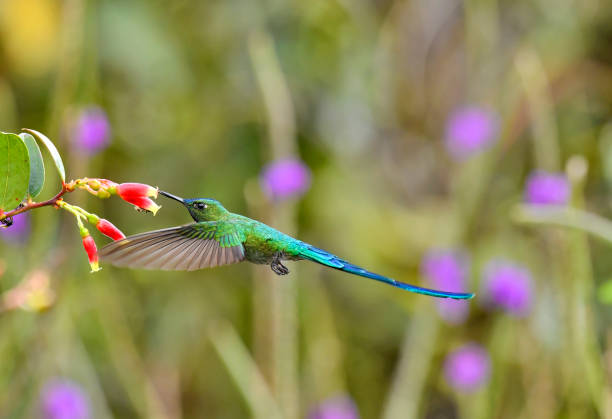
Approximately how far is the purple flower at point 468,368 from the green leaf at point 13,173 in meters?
1.19

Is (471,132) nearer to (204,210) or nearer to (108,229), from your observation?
(204,210)

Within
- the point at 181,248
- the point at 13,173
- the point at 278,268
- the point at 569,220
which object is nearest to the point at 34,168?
the point at 13,173

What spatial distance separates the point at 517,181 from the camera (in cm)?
250

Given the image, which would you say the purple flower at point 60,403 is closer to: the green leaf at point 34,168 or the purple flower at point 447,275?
the purple flower at point 447,275

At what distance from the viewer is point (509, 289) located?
1.66 meters

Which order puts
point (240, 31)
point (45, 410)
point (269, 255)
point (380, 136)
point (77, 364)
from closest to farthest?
point (269, 255) → point (45, 410) → point (77, 364) → point (240, 31) → point (380, 136)

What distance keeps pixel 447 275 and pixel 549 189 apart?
0.36m

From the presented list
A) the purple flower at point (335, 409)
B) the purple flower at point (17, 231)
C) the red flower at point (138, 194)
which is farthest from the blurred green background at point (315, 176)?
the red flower at point (138, 194)

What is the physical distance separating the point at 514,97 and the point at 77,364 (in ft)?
4.41

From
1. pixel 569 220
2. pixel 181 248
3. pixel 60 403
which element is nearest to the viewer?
pixel 181 248

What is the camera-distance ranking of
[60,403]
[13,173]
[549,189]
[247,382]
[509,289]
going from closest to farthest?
[13,173] < [247,382] < [549,189] < [60,403] < [509,289]

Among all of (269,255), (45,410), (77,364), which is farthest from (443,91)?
(269,255)

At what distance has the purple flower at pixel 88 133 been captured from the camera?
137 centimetres

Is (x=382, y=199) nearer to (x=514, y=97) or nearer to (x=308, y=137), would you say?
(x=308, y=137)
